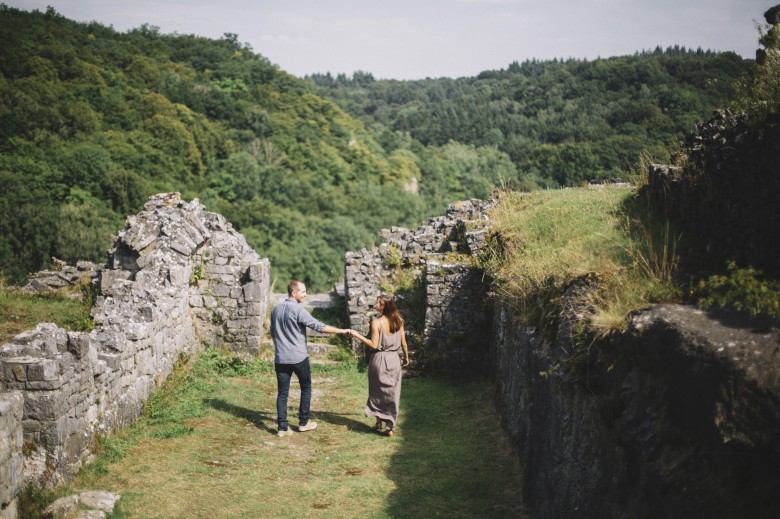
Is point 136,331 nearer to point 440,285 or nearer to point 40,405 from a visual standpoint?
point 40,405

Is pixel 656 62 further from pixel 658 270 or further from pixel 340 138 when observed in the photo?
pixel 658 270

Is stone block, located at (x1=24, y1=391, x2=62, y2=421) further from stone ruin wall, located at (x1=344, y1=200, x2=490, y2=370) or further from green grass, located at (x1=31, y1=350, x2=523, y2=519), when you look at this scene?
stone ruin wall, located at (x1=344, y1=200, x2=490, y2=370)

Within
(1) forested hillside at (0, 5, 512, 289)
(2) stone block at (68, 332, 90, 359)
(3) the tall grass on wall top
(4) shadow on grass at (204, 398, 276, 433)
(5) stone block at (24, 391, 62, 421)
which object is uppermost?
(1) forested hillside at (0, 5, 512, 289)

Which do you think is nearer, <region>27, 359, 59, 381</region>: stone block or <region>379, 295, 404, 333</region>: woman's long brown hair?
<region>27, 359, 59, 381</region>: stone block

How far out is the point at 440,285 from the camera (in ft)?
40.8

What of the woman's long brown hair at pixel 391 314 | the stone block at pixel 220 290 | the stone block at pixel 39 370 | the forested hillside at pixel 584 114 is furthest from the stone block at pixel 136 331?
the forested hillside at pixel 584 114

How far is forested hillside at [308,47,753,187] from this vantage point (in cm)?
3650

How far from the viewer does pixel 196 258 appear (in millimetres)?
12977

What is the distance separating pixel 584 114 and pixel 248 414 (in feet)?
146

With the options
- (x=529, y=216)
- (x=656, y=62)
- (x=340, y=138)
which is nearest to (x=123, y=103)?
(x=340, y=138)

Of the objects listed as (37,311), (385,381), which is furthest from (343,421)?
(37,311)

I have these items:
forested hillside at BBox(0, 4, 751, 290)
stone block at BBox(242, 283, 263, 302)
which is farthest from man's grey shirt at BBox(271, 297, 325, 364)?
forested hillside at BBox(0, 4, 751, 290)

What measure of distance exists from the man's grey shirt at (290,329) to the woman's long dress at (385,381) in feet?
2.99

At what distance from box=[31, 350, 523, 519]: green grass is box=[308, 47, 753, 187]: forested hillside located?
5.58 meters
